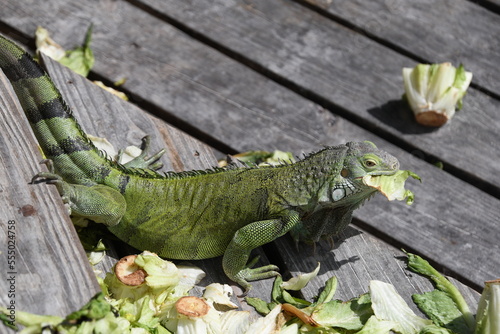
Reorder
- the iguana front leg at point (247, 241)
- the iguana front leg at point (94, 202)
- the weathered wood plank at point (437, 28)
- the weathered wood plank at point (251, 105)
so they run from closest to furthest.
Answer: the iguana front leg at point (94, 202), the iguana front leg at point (247, 241), the weathered wood plank at point (251, 105), the weathered wood plank at point (437, 28)

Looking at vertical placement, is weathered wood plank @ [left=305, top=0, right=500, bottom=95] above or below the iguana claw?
above

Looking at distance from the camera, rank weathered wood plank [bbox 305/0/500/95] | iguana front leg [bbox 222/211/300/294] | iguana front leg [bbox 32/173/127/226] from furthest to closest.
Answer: weathered wood plank [bbox 305/0/500/95]
iguana front leg [bbox 222/211/300/294]
iguana front leg [bbox 32/173/127/226]

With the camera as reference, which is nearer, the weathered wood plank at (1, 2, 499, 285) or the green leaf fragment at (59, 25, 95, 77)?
the weathered wood plank at (1, 2, 499, 285)

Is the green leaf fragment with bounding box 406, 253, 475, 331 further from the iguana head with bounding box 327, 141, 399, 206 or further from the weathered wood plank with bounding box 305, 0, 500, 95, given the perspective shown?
the weathered wood plank with bounding box 305, 0, 500, 95

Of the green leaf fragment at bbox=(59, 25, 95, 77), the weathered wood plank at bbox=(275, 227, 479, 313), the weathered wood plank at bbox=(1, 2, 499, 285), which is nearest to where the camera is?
the weathered wood plank at bbox=(275, 227, 479, 313)

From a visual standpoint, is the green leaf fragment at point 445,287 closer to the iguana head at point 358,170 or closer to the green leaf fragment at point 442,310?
the green leaf fragment at point 442,310

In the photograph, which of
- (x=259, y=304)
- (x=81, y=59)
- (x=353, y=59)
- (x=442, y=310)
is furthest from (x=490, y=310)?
(x=81, y=59)

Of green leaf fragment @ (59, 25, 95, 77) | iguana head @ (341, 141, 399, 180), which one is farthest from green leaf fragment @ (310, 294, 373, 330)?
green leaf fragment @ (59, 25, 95, 77)

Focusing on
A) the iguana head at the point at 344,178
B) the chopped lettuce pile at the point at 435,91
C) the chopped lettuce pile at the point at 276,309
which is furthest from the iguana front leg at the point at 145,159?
the chopped lettuce pile at the point at 435,91
